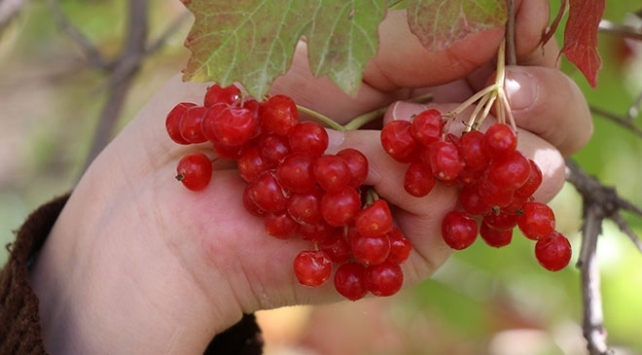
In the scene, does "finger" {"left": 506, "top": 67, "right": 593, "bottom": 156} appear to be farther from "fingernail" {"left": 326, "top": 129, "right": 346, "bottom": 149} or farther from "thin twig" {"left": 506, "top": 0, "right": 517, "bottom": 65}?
"fingernail" {"left": 326, "top": 129, "right": 346, "bottom": 149}

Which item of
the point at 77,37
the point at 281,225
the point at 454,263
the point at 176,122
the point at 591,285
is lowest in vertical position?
the point at 454,263

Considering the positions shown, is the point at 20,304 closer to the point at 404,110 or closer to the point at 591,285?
the point at 404,110

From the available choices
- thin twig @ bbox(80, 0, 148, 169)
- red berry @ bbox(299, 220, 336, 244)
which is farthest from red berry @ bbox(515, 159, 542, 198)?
thin twig @ bbox(80, 0, 148, 169)

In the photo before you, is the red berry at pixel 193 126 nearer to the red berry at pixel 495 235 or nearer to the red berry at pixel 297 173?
the red berry at pixel 297 173

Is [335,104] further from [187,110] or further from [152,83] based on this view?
[152,83]

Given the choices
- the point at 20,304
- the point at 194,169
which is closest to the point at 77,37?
the point at 20,304

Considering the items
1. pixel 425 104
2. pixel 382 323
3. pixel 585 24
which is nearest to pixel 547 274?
pixel 382 323

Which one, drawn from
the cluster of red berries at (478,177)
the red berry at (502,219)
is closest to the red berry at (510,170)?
the cluster of red berries at (478,177)
